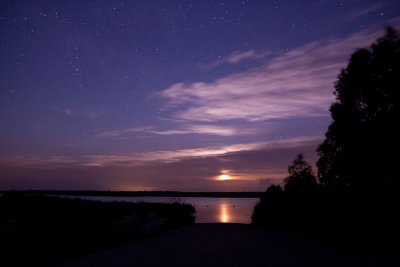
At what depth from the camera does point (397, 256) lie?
1412 cm

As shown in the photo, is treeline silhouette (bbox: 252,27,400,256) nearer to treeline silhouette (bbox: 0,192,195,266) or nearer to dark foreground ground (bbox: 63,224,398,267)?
dark foreground ground (bbox: 63,224,398,267)

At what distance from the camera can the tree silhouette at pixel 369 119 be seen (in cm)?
2680

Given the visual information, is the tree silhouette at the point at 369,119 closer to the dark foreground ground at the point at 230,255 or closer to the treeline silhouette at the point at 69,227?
the dark foreground ground at the point at 230,255

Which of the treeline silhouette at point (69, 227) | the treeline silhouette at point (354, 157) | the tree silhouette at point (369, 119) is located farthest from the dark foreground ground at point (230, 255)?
the tree silhouette at point (369, 119)

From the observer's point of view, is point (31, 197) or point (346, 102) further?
point (31, 197)

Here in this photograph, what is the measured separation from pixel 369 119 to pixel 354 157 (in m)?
3.38

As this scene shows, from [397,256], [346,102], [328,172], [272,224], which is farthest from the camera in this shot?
[328,172]

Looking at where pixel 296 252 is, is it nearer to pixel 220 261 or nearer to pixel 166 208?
pixel 220 261

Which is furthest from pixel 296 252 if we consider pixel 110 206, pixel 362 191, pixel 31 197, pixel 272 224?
pixel 31 197

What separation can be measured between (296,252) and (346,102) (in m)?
18.5

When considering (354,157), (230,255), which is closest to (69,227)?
(230,255)

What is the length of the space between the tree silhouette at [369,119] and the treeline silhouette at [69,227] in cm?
1408

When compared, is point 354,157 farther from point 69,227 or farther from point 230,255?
point 69,227

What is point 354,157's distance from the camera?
30141mm
